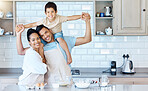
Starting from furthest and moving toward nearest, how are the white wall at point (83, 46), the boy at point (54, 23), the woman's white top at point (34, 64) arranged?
the white wall at point (83, 46) → the boy at point (54, 23) → the woman's white top at point (34, 64)

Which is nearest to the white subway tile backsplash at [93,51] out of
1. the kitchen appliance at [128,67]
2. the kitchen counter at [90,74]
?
the kitchen counter at [90,74]

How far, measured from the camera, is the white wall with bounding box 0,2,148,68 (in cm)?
516

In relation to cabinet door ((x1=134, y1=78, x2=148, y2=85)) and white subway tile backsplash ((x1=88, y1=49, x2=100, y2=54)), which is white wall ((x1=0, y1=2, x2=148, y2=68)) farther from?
cabinet door ((x1=134, y1=78, x2=148, y2=85))

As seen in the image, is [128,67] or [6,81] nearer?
[6,81]

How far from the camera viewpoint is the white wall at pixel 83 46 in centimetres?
516

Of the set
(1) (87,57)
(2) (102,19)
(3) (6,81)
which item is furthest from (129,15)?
(3) (6,81)

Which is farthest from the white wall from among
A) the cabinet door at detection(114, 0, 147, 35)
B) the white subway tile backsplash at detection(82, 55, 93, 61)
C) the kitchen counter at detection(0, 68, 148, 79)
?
the cabinet door at detection(114, 0, 147, 35)

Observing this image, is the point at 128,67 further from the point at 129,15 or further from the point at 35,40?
the point at 35,40

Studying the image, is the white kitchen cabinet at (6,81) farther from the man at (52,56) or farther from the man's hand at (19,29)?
the man's hand at (19,29)

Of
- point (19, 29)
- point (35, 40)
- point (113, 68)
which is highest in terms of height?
point (19, 29)

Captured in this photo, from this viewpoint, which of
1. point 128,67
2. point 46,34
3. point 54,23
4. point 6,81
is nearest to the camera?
point 46,34

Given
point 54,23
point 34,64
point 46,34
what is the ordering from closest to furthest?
point 34,64 < point 46,34 < point 54,23

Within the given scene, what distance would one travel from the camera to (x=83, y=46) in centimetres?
520

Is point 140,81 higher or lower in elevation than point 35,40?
lower
